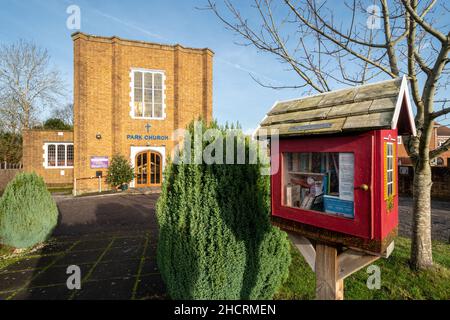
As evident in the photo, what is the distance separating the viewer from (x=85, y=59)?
15.2m

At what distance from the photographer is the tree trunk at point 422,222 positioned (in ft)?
12.9

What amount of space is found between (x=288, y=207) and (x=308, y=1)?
148 inches

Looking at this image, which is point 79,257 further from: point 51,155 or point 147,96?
point 51,155

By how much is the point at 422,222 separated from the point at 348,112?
3521 millimetres

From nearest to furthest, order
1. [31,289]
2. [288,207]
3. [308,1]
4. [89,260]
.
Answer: [288,207] < [31,289] < [308,1] < [89,260]

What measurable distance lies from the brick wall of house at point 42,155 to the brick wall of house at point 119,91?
4.37 meters

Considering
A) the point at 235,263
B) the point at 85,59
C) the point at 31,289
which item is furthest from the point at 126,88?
the point at 235,263

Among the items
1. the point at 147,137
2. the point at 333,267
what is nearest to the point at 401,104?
the point at 333,267

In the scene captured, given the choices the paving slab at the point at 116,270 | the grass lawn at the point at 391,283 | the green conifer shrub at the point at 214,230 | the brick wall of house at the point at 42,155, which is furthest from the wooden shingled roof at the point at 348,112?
the brick wall of house at the point at 42,155

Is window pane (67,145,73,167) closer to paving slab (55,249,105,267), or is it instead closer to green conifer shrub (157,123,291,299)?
paving slab (55,249,105,267)

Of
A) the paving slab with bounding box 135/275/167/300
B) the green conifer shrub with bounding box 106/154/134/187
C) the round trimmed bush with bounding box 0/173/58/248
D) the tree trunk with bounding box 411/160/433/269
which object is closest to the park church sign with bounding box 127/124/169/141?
the green conifer shrub with bounding box 106/154/134/187

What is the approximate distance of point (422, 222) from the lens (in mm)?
4008

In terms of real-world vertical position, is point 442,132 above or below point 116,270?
above
